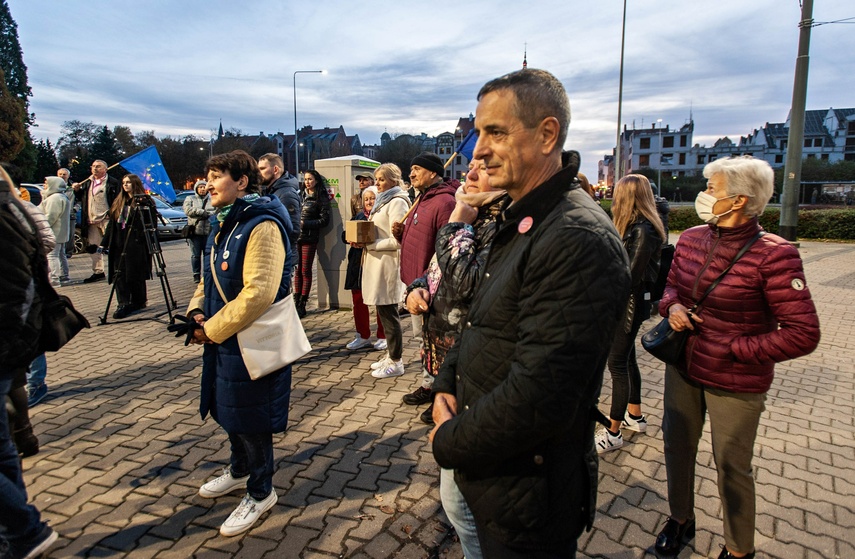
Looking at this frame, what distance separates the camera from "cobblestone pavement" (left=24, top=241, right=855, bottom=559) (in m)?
2.89

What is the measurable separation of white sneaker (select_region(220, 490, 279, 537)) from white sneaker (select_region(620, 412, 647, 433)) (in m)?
2.74

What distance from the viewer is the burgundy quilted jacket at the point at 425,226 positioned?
397cm

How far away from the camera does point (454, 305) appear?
2719mm

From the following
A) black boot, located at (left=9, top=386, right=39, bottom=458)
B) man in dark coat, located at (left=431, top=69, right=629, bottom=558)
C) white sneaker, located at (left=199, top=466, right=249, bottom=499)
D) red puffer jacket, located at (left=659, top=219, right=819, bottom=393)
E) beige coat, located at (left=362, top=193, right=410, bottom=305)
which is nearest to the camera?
man in dark coat, located at (left=431, top=69, right=629, bottom=558)

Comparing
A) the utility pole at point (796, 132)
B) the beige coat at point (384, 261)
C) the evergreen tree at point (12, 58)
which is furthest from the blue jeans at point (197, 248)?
the evergreen tree at point (12, 58)

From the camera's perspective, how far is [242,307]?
8.97 feet

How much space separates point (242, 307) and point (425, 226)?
5.56ft

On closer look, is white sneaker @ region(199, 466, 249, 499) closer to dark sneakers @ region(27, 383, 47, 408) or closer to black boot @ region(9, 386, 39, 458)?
black boot @ region(9, 386, 39, 458)

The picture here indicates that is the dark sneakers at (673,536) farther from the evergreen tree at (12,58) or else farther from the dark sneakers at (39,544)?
the evergreen tree at (12,58)

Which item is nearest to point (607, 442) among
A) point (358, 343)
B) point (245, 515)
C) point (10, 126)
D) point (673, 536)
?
point (673, 536)

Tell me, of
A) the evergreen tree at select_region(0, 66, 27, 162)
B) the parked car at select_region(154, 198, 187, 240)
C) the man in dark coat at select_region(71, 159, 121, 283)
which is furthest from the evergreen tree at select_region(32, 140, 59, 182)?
the man in dark coat at select_region(71, 159, 121, 283)

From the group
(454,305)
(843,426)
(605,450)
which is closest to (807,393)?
(843,426)

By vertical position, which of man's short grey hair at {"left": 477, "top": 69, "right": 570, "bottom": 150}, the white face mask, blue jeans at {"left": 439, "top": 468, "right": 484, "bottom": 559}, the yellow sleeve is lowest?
blue jeans at {"left": 439, "top": 468, "right": 484, "bottom": 559}

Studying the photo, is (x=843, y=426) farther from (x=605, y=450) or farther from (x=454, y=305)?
(x=454, y=305)
